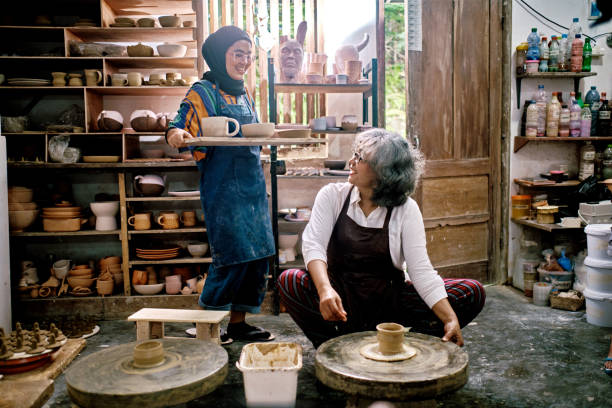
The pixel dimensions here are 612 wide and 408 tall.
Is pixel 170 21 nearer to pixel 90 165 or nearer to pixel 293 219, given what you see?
pixel 90 165

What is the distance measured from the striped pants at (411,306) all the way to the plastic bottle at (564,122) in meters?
2.46

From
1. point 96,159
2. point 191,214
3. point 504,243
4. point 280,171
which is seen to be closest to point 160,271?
point 191,214

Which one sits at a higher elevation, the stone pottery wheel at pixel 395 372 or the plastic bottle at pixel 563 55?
the plastic bottle at pixel 563 55

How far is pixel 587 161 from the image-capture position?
436cm

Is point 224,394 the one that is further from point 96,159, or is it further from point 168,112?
point 168,112

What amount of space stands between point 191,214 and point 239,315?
1.06 meters

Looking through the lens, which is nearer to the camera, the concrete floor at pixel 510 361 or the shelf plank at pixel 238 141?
the shelf plank at pixel 238 141

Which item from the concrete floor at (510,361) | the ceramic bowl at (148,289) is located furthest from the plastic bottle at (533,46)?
the ceramic bowl at (148,289)

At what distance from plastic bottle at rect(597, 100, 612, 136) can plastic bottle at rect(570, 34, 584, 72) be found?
39 cm

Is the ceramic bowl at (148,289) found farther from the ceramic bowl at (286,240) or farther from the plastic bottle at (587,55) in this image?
the plastic bottle at (587,55)

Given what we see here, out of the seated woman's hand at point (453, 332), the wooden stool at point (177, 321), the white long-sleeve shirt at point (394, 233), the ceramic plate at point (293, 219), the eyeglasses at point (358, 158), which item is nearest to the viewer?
the seated woman's hand at point (453, 332)

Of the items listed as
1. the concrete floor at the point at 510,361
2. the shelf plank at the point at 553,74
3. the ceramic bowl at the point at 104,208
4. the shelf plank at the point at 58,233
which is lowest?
the concrete floor at the point at 510,361

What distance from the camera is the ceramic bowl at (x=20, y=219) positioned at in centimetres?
378

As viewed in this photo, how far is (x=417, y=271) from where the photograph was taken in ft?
7.34
